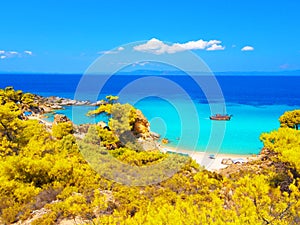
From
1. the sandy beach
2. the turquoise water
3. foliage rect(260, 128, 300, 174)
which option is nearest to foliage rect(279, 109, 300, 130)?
the sandy beach

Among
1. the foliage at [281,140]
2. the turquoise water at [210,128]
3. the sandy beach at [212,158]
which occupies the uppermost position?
the foliage at [281,140]

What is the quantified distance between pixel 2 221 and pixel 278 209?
5.78 metres

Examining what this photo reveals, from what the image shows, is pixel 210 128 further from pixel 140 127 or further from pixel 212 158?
pixel 212 158

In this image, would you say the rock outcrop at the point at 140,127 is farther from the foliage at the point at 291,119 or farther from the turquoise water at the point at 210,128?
the foliage at the point at 291,119

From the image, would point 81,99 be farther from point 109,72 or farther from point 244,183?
point 244,183

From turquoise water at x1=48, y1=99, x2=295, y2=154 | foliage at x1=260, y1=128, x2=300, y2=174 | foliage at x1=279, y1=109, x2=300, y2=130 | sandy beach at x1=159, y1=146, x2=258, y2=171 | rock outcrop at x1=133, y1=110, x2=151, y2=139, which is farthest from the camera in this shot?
turquoise water at x1=48, y1=99, x2=295, y2=154

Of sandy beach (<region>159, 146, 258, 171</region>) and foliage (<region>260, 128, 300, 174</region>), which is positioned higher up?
foliage (<region>260, 128, 300, 174</region>)

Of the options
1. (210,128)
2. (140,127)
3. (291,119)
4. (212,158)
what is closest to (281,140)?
(212,158)

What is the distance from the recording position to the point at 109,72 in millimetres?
10867

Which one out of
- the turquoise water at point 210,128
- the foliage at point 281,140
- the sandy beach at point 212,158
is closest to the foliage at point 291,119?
the sandy beach at point 212,158

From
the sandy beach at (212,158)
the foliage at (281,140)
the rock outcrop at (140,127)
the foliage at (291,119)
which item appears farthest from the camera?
the rock outcrop at (140,127)

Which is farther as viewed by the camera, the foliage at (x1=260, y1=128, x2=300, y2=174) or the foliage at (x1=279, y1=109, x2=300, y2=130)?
the foliage at (x1=279, y1=109, x2=300, y2=130)

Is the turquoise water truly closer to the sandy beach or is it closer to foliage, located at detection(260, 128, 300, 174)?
the sandy beach

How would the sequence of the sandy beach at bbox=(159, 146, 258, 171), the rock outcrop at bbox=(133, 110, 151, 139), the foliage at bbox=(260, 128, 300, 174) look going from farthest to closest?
the rock outcrop at bbox=(133, 110, 151, 139) → the sandy beach at bbox=(159, 146, 258, 171) → the foliage at bbox=(260, 128, 300, 174)
